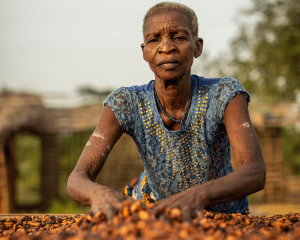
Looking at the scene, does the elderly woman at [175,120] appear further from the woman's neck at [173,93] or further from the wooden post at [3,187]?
Answer: the wooden post at [3,187]

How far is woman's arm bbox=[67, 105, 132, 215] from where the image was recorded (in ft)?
4.98

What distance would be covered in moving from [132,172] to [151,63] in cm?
704

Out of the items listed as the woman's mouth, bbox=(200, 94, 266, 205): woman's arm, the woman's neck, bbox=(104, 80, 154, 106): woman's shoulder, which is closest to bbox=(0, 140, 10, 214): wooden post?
bbox=(104, 80, 154, 106): woman's shoulder

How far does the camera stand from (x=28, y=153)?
555 inches

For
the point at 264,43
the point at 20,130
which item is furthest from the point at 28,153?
the point at 264,43

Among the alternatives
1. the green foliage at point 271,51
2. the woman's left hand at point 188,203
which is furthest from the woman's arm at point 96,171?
the green foliage at point 271,51

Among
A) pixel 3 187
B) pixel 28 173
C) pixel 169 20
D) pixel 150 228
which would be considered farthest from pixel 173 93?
pixel 28 173

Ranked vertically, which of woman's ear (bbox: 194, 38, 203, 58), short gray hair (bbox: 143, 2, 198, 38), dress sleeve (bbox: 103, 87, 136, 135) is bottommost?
dress sleeve (bbox: 103, 87, 136, 135)

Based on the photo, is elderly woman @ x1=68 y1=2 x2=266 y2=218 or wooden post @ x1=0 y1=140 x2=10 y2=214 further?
wooden post @ x1=0 y1=140 x2=10 y2=214

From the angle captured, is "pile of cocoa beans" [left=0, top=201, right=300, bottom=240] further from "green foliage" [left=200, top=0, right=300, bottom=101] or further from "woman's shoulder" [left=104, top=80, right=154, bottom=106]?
"green foliage" [left=200, top=0, right=300, bottom=101]

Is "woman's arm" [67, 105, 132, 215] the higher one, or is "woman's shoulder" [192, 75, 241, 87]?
"woman's shoulder" [192, 75, 241, 87]

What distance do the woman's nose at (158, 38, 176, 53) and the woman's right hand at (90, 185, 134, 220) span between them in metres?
0.97

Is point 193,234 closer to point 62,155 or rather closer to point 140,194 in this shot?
point 140,194

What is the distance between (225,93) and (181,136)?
44 cm
